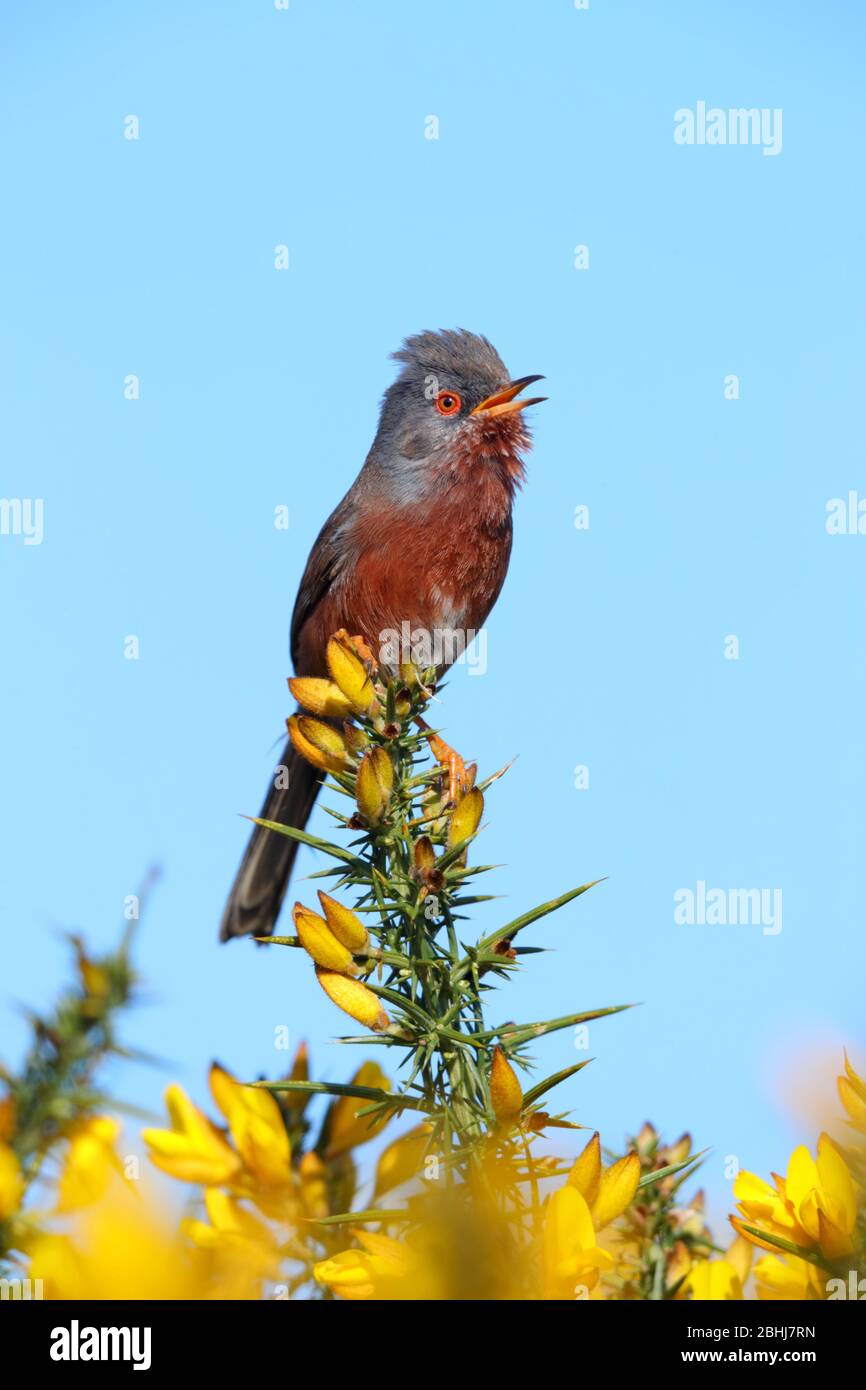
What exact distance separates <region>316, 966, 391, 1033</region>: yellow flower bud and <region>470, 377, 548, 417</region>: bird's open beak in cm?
382

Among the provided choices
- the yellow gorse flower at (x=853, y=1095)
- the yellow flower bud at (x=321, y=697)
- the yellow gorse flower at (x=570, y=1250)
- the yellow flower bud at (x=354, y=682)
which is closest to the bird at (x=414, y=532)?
the yellow flower bud at (x=321, y=697)

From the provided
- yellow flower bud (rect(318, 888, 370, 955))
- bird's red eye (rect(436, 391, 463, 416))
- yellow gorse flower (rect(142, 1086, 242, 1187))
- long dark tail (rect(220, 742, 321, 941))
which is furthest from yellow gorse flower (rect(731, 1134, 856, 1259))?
bird's red eye (rect(436, 391, 463, 416))

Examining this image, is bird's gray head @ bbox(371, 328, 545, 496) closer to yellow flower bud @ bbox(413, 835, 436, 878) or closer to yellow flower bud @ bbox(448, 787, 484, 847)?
yellow flower bud @ bbox(448, 787, 484, 847)

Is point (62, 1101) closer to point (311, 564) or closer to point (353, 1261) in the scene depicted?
point (353, 1261)

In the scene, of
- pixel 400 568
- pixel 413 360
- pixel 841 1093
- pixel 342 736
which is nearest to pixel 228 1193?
pixel 342 736

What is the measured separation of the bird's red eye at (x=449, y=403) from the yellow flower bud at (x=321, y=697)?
3.28 m

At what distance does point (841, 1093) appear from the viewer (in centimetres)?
173

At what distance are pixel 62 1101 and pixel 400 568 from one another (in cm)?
350

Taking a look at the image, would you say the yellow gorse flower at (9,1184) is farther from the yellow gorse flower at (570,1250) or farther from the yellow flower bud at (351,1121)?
the yellow gorse flower at (570,1250)

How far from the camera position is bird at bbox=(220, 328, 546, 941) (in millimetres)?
5410

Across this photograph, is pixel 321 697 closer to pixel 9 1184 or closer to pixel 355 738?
pixel 355 738

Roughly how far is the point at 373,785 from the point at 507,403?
3.61 meters

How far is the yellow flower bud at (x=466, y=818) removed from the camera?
2.27 m

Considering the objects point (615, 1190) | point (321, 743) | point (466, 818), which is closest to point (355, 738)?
point (321, 743)
